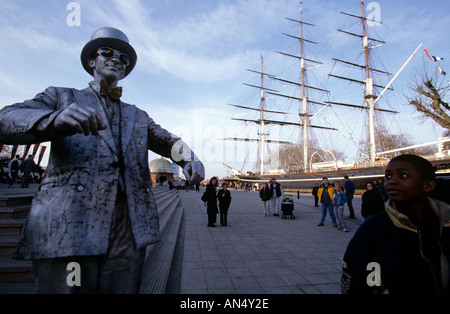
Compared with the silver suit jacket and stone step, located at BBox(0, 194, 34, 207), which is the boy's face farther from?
stone step, located at BBox(0, 194, 34, 207)

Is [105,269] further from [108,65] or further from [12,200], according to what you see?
[12,200]

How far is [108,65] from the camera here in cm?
171

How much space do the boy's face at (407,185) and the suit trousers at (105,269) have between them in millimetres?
1702

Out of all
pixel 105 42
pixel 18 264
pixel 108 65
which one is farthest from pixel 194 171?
pixel 18 264

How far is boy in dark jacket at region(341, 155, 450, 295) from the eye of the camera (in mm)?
1334

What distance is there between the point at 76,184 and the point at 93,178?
90 mm

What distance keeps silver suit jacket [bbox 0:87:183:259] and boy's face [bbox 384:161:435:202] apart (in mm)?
1597

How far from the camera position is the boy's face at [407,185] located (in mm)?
1547

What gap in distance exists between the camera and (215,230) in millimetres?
7754

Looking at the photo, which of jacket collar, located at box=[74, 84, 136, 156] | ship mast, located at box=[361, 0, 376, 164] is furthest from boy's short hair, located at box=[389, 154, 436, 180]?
ship mast, located at box=[361, 0, 376, 164]

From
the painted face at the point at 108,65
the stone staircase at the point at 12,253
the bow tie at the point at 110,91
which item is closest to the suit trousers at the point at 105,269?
the bow tie at the point at 110,91

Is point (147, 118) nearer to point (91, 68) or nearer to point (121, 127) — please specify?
point (121, 127)

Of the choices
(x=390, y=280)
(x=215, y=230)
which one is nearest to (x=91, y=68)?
(x=390, y=280)
